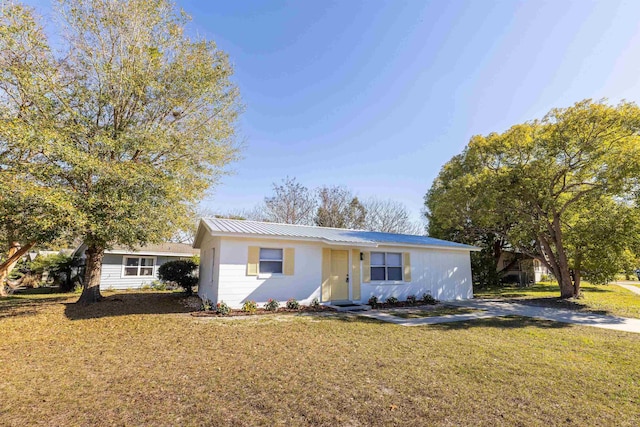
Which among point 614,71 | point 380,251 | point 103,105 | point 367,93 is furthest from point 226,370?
point 614,71

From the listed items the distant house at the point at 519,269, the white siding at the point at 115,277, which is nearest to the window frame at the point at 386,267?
the distant house at the point at 519,269

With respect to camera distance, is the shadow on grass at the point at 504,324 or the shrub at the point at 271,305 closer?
the shadow on grass at the point at 504,324

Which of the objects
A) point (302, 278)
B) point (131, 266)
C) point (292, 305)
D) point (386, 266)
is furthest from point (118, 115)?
point (131, 266)

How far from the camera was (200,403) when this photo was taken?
3.76m

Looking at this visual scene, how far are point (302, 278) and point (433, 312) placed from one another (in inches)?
196

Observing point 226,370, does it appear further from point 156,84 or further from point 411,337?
point 156,84

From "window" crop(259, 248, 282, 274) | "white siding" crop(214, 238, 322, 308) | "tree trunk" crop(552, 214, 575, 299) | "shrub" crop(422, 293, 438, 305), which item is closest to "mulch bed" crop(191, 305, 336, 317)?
"white siding" crop(214, 238, 322, 308)

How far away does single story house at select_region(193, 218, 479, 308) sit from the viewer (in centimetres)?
1050

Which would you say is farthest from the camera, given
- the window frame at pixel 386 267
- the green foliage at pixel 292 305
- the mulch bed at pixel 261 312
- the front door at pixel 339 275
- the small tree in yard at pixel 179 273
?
the small tree in yard at pixel 179 273

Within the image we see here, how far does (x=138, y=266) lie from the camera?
66.9 feet

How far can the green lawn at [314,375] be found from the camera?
11.5 ft

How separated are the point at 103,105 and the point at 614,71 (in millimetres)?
17932

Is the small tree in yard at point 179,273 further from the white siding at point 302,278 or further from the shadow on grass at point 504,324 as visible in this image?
the shadow on grass at point 504,324

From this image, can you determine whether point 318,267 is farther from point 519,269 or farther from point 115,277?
point 519,269
